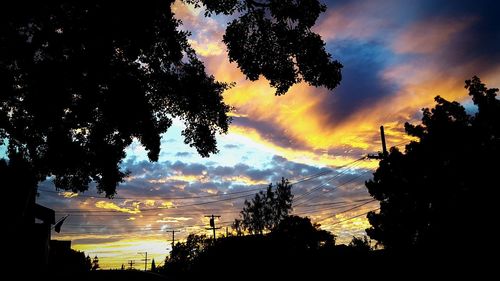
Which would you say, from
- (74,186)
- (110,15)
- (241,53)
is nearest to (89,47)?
(110,15)

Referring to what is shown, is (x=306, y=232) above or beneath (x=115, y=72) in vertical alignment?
beneath

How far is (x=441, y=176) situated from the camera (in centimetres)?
3756

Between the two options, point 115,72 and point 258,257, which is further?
point 258,257

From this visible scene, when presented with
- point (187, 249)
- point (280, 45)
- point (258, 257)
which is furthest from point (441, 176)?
point (187, 249)

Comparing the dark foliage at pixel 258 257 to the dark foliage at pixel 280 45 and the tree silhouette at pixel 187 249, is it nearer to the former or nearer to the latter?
the dark foliage at pixel 280 45

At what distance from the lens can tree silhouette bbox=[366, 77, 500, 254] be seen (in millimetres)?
31359

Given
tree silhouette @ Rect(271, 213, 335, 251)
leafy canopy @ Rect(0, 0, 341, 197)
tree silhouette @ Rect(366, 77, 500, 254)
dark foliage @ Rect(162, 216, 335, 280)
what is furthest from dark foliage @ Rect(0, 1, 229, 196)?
tree silhouette @ Rect(271, 213, 335, 251)

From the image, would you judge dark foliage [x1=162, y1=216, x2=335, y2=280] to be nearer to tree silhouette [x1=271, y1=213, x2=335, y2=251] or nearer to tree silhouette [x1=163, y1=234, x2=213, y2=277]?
tree silhouette [x1=271, y1=213, x2=335, y2=251]

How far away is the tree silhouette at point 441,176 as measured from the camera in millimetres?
31359

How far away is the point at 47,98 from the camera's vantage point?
838 centimetres

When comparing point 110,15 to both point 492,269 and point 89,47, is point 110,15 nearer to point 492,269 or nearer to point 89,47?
point 89,47

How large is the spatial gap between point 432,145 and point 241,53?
35.3m

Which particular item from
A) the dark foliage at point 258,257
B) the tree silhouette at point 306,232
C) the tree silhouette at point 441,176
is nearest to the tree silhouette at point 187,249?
the tree silhouette at point 306,232

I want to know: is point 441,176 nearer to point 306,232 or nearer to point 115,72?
point 115,72
